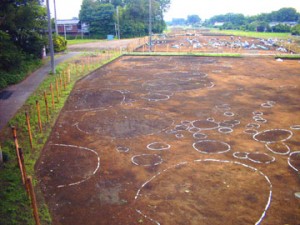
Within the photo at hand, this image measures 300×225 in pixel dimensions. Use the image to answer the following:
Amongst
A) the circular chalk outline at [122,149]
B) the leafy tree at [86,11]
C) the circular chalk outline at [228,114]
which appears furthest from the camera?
the leafy tree at [86,11]

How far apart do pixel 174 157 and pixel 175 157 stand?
3 cm

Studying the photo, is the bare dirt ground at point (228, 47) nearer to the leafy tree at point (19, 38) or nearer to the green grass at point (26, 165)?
the leafy tree at point (19, 38)

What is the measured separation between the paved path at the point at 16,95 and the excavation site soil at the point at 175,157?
7.05 feet

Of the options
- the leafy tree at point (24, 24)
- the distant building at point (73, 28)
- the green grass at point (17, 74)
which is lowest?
the green grass at point (17, 74)

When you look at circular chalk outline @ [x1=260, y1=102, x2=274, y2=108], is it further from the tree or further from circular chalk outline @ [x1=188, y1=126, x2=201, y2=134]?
the tree

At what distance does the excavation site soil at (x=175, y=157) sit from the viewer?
659cm

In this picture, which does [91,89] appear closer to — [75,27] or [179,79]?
[179,79]

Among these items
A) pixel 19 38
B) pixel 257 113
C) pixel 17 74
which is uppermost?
pixel 19 38

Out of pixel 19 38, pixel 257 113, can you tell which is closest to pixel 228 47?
pixel 19 38

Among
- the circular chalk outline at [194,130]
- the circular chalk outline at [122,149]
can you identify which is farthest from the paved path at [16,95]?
the circular chalk outline at [194,130]

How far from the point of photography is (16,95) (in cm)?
1539

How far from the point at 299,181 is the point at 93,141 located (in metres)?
6.53

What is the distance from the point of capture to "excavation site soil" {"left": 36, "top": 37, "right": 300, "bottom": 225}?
21.6 feet

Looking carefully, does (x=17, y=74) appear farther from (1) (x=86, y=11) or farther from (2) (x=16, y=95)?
(1) (x=86, y=11)
